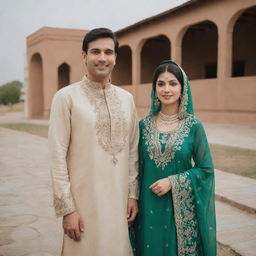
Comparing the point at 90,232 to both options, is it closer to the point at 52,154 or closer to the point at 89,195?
the point at 89,195

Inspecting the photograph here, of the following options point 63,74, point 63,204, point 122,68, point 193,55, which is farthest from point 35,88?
point 63,204

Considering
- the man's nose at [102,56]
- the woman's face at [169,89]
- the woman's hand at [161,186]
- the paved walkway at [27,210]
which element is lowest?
the paved walkway at [27,210]

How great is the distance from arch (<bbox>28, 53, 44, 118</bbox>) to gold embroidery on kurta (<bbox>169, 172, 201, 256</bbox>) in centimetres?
2264

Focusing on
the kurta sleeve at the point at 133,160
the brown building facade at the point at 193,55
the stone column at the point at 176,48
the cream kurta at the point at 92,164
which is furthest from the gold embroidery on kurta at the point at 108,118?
the stone column at the point at 176,48

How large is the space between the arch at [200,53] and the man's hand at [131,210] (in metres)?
15.6

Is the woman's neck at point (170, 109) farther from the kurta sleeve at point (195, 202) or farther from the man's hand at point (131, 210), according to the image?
the man's hand at point (131, 210)

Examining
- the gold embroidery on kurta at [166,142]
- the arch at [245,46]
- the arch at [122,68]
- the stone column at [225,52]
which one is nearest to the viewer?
the gold embroidery on kurta at [166,142]

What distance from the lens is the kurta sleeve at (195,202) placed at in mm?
2262

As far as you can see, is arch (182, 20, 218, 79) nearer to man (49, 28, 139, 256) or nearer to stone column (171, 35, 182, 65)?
stone column (171, 35, 182, 65)

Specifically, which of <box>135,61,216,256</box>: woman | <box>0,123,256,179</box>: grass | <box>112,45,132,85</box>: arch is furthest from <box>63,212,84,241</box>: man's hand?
<box>112,45,132,85</box>: arch

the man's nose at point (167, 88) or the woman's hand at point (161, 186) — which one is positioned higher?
the man's nose at point (167, 88)

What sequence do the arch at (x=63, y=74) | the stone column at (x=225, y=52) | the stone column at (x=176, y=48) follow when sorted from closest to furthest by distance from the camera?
the stone column at (x=225, y=52) → the stone column at (x=176, y=48) → the arch at (x=63, y=74)

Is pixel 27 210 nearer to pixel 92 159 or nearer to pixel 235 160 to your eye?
pixel 92 159

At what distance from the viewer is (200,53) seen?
1762 cm
